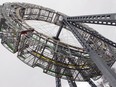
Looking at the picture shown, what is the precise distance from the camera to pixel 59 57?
40.9 metres

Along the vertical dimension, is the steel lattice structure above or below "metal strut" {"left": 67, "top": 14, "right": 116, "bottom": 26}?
below

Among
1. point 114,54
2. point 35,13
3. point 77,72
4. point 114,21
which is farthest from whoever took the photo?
point 35,13

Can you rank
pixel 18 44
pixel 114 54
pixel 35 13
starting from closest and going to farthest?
1. pixel 18 44
2. pixel 114 54
3. pixel 35 13

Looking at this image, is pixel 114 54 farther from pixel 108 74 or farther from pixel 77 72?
pixel 108 74

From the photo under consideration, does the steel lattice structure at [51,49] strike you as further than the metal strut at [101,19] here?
Yes

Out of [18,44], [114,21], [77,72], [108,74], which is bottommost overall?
[77,72]

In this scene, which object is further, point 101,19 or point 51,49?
point 51,49

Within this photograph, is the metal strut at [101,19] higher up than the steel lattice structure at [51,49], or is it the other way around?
the metal strut at [101,19]

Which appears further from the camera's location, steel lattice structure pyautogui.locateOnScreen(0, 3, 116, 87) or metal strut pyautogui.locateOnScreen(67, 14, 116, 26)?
steel lattice structure pyautogui.locateOnScreen(0, 3, 116, 87)

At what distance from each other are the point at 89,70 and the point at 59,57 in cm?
584

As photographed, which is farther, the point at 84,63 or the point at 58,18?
the point at 58,18

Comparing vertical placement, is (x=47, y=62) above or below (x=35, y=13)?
below

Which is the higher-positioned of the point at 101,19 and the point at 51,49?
the point at 101,19

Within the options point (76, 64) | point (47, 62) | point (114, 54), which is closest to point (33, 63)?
point (47, 62)
